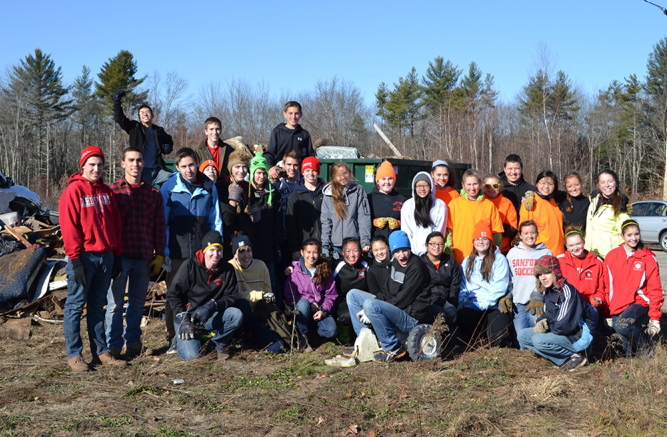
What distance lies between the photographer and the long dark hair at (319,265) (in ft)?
22.1

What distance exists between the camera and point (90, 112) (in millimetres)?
53312

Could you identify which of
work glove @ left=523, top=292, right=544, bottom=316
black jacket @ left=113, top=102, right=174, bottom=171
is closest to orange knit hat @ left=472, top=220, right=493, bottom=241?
work glove @ left=523, top=292, right=544, bottom=316

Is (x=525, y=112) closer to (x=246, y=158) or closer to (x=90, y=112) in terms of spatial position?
(x=90, y=112)

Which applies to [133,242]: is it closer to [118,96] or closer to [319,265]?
[319,265]

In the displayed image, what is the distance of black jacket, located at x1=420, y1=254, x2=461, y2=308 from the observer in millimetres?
6543

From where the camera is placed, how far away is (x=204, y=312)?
235 inches

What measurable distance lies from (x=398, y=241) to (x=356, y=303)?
0.77m

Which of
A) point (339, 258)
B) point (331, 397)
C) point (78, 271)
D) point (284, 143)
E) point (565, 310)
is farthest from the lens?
point (284, 143)

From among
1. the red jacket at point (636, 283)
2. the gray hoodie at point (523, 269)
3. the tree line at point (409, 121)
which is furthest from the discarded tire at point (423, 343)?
the tree line at point (409, 121)

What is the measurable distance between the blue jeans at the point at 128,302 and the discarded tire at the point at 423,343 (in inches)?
105

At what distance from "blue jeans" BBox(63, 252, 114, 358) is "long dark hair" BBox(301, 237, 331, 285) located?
2.05 metres

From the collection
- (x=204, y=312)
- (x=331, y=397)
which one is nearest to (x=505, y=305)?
(x=331, y=397)

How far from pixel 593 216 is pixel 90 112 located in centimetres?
5251

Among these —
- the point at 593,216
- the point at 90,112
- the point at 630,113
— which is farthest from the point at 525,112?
the point at 593,216
